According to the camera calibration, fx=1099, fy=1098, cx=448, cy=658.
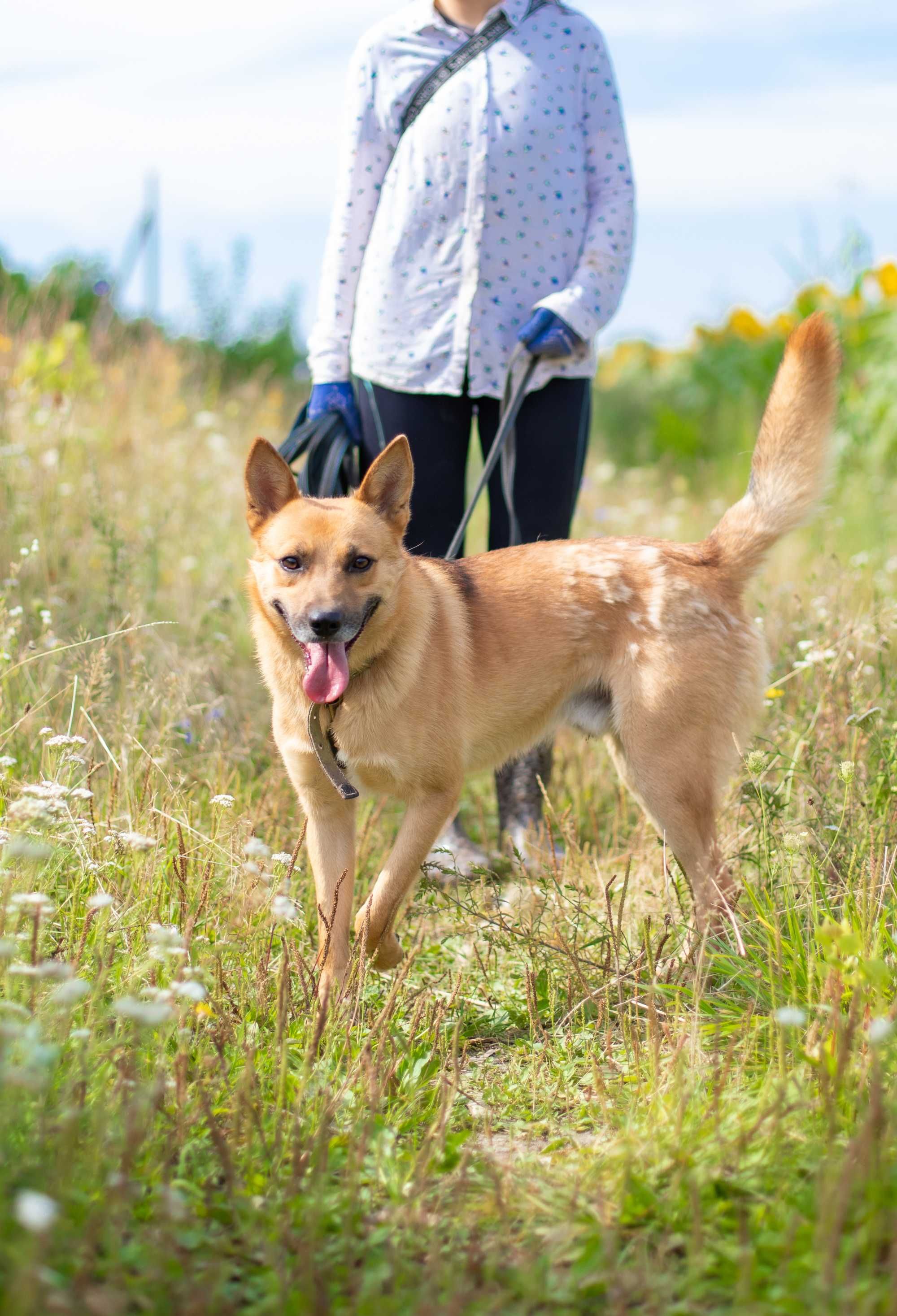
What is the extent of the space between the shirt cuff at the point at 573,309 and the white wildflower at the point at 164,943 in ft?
6.31

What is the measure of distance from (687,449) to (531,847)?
665 centimetres

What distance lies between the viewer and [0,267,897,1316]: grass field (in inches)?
57.9

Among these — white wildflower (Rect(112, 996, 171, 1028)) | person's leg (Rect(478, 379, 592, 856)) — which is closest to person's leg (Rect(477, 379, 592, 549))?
person's leg (Rect(478, 379, 592, 856))

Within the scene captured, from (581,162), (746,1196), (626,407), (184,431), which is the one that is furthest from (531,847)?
(626,407)

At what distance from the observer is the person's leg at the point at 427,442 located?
3250mm

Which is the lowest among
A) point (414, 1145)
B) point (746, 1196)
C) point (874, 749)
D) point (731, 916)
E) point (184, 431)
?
point (414, 1145)

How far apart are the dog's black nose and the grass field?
19.1 inches

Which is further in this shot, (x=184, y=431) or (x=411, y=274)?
(x=184, y=431)

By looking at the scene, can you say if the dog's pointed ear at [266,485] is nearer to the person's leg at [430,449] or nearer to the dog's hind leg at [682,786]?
the person's leg at [430,449]

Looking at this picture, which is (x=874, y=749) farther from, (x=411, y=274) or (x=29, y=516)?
(x=29, y=516)

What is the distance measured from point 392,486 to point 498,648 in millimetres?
531

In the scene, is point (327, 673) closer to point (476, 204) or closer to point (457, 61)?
point (476, 204)

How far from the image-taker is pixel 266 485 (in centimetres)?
275

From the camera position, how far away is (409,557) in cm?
286
